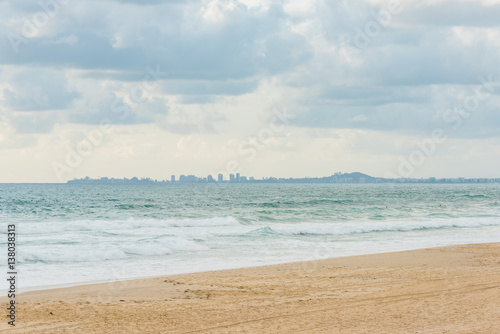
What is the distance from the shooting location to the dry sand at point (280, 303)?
10.0 m

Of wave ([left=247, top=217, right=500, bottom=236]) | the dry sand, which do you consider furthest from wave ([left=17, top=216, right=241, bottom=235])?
the dry sand

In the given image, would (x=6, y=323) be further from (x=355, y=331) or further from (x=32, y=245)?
(x=32, y=245)

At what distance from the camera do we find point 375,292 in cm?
1305

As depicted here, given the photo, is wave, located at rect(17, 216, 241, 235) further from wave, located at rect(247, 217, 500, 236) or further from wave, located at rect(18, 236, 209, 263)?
wave, located at rect(18, 236, 209, 263)

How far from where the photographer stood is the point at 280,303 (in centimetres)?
1194

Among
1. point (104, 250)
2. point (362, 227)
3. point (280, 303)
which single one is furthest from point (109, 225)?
point (280, 303)

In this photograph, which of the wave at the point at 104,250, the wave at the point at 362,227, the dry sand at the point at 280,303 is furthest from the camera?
the wave at the point at 362,227

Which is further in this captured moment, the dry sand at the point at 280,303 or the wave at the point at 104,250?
the wave at the point at 104,250

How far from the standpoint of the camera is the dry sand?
1000 centimetres

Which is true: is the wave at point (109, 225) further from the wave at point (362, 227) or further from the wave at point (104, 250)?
the wave at point (104, 250)

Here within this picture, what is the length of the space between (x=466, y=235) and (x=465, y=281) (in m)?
19.3

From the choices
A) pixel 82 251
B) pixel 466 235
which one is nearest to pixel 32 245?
pixel 82 251

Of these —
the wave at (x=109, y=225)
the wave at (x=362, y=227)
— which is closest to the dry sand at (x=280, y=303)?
the wave at (x=362, y=227)

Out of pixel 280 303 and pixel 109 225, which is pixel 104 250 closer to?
pixel 280 303
